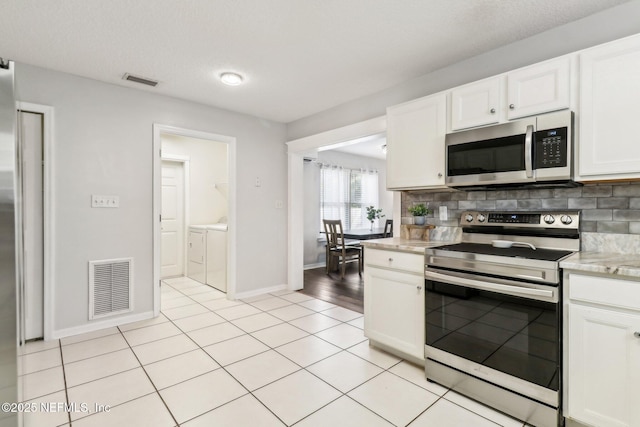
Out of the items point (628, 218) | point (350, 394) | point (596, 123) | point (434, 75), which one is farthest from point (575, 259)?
point (434, 75)

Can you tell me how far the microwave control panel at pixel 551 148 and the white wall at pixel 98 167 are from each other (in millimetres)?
3273

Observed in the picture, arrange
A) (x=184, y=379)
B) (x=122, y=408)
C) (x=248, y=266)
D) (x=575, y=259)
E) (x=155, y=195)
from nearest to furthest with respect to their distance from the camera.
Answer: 1. (x=575, y=259)
2. (x=122, y=408)
3. (x=184, y=379)
4. (x=155, y=195)
5. (x=248, y=266)

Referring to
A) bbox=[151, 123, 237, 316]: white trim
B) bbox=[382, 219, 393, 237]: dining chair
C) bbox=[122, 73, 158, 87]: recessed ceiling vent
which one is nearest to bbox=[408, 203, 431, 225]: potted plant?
bbox=[151, 123, 237, 316]: white trim

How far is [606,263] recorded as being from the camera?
5.08ft

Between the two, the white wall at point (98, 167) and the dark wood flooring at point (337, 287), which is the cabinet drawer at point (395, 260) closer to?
the dark wood flooring at point (337, 287)

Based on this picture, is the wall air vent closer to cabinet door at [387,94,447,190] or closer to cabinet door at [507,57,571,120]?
cabinet door at [387,94,447,190]

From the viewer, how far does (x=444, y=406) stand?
1873 mm

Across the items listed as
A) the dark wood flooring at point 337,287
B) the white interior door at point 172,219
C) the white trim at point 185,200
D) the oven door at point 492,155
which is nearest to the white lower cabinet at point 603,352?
the oven door at point 492,155

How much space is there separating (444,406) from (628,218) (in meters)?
1.57

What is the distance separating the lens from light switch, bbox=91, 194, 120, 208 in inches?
120

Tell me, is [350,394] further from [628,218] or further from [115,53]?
[115,53]

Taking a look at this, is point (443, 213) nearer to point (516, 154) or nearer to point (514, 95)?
point (516, 154)

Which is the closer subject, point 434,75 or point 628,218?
point 628,218

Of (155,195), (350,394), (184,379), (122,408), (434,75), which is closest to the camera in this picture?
(122,408)
